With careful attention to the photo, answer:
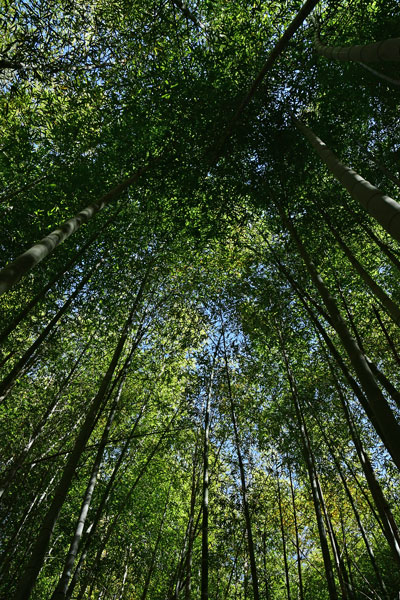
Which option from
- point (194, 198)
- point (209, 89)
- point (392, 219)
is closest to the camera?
point (392, 219)

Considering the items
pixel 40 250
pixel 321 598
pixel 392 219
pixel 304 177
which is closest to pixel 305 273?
pixel 304 177

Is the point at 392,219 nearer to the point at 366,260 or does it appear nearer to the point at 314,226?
the point at 314,226

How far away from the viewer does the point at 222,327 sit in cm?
667

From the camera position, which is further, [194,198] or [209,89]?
[194,198]

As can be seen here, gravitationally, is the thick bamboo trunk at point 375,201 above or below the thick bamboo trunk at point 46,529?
above

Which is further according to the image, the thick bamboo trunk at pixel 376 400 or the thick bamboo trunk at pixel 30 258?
the thick bamboo trunk at pixel 30 258

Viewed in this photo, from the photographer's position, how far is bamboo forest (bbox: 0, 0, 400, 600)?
10.2ft

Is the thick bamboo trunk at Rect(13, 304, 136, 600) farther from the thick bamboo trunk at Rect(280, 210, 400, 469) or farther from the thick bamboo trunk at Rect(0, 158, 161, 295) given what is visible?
the thick bamboo trunk at Rect(280, 210, 400, 469)

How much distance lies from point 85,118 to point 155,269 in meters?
2.69

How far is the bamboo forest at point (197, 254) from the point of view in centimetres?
309

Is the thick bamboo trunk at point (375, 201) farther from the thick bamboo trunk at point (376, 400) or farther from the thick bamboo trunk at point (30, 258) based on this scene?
the thick bamboo trunk at point (30, 258)

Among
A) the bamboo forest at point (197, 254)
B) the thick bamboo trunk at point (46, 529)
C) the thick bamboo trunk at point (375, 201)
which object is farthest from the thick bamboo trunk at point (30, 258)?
the thick bamboo trunk at point (375, 201)

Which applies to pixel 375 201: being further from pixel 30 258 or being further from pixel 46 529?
pixel 46 529

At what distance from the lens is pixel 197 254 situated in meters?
6.36
